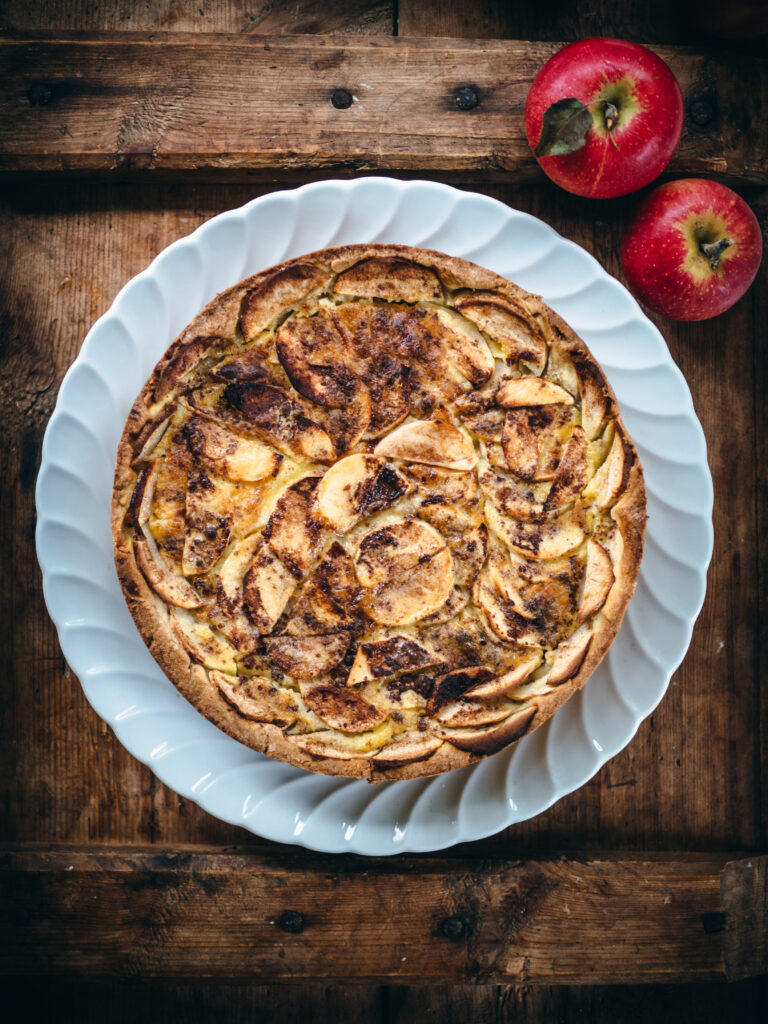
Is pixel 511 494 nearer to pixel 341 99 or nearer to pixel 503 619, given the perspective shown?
pixel 503 619

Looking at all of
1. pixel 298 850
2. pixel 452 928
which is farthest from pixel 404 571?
pixel 452 928

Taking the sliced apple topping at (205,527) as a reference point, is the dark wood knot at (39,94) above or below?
above

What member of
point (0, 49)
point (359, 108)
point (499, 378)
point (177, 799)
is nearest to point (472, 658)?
point (499, 378)

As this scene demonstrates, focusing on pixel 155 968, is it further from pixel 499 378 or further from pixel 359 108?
pixel 359 108

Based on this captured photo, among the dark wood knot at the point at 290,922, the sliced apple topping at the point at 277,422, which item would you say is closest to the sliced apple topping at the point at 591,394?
the sliced apple topping at the point at 277,422

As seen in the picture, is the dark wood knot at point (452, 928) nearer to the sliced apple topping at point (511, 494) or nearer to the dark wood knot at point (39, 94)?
the sliced apple topping at point (511, 494)
